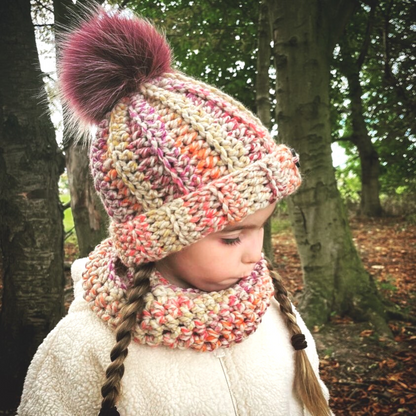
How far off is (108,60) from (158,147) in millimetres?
490

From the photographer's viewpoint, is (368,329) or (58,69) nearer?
(58,69)

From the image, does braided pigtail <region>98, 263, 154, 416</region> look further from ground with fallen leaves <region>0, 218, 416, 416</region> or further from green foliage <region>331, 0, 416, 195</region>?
green foliage <region>331, 0, 416, 195</region>

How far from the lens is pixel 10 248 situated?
2.73 metres

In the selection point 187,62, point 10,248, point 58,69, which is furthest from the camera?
point 187,62

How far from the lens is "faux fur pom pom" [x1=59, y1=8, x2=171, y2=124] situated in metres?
1.34

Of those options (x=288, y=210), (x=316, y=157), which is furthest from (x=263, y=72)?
(x=288, y=210)

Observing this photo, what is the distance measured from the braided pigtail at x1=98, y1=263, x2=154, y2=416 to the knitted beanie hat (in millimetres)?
141

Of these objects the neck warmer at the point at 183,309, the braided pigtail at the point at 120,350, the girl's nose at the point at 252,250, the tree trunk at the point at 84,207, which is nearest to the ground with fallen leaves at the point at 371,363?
the neck warmer at the point at 183,309

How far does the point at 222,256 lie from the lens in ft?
4.11

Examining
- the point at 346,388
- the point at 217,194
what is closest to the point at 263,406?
the point at 217,194

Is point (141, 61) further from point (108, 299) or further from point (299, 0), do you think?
point (299, 0)

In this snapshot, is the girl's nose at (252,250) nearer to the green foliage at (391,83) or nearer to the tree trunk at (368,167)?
the green foliage at (391,83)

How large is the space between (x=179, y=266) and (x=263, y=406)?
0.69 meters

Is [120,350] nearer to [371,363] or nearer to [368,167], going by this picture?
[371,363]
